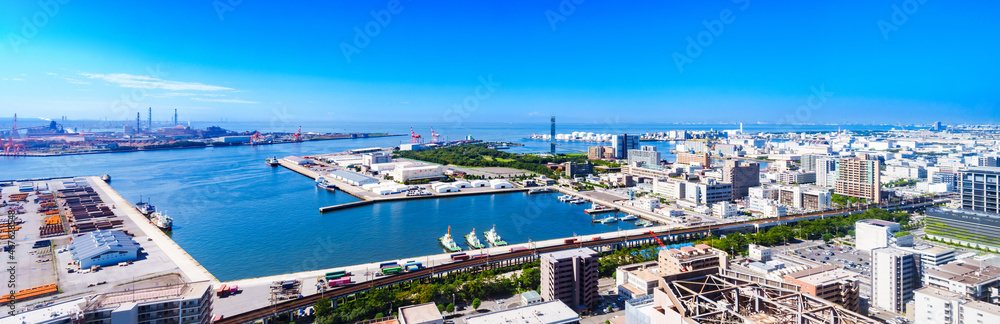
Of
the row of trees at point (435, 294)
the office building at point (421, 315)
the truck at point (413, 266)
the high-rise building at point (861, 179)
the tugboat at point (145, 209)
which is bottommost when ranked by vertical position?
the row of trees at point (435, 294)

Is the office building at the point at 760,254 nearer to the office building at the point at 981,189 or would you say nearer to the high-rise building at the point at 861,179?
the office building at the point at 981,189

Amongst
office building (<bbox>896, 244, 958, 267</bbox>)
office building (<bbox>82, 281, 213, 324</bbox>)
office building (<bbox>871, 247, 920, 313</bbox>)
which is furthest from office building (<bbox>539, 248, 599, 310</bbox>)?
office building (<bbox>896, 244, 958, 267</bbox>)

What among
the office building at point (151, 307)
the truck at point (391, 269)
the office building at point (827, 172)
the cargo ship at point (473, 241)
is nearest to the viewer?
the office building at point (151, 307)

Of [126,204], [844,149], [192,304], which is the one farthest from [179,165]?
[844,149]

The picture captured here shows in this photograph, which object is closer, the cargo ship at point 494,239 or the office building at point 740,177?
the cargo ship at point 494,239

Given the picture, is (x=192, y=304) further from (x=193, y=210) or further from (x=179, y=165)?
(x=179, y=165)

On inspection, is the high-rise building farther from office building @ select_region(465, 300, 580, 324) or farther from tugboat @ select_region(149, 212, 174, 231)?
tugboat @ select_region(149, 212, 174, 231)

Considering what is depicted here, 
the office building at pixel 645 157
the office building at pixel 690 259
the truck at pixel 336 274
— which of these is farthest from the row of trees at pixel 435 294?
the office building at pixel 645 157
